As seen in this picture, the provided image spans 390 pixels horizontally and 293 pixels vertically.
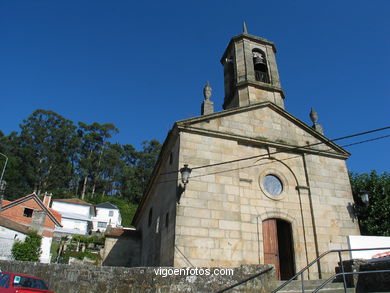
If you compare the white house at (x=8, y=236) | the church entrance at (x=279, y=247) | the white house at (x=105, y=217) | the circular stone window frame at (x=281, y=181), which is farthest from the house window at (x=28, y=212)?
the church entrance at (x=279, y=247)

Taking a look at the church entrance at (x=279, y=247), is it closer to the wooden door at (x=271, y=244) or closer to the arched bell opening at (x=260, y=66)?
the wooden door at (x=271, y=244)

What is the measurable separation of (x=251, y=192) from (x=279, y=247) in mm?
2373

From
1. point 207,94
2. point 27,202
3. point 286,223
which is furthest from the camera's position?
point 27,202

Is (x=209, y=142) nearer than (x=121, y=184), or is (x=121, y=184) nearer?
(x=209, y=142)

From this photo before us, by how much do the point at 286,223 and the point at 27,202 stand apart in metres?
31.5

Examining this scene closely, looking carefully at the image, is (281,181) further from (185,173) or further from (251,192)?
(185,173)

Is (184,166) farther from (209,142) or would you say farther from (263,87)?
(263,87)

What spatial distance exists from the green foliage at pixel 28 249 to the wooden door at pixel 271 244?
20301 millimetres

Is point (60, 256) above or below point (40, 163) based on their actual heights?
below

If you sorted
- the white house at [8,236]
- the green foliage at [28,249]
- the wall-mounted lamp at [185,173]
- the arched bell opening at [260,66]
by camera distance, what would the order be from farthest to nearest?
the white house at [8,236], the green foliage at [28,249], the arched bell opening at [260,66], the wall-mounted lamp at [185,173]

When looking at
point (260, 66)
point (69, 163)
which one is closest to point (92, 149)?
point (69, 163)

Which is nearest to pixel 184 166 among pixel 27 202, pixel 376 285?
pixel 376 285

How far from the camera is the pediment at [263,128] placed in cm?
1172

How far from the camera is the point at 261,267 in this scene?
22.3ft
